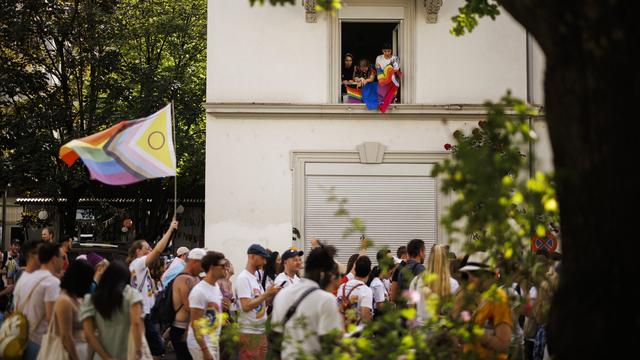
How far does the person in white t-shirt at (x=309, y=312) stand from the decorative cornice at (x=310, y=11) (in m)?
14.2

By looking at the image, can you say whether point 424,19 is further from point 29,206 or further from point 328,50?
point 29,206

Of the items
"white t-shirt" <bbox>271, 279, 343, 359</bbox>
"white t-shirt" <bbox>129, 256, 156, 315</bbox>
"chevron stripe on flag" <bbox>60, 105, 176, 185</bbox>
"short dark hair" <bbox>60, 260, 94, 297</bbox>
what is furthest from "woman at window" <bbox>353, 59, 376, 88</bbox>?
"white t-shirt" <bbox>271, 279, 343, 359</bbox>

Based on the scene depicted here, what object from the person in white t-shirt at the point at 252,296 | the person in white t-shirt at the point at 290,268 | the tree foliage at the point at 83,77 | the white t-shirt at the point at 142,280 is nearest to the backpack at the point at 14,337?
the person in white t-shirt at the point at 252,296

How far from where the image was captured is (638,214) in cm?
423

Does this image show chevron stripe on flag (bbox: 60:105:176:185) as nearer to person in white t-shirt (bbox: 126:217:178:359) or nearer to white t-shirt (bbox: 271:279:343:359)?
person in white t-shirt (bbox: 126:217:178:359)

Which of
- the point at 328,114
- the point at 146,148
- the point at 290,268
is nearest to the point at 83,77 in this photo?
the point at 328,114

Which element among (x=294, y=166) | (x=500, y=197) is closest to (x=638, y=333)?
(x=500, y=197)

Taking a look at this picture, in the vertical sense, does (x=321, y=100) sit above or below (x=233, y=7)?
below

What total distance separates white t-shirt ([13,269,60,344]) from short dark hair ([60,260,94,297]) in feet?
2.51

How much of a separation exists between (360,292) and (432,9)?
10904 millimetres

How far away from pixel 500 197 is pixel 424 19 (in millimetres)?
17082

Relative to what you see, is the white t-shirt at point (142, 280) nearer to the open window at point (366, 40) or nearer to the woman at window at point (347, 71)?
the open window at point (366, 40)

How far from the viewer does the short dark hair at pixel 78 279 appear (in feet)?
27.8

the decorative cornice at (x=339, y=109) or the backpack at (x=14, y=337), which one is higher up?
the decorative cornice at (x=339, y=109)
